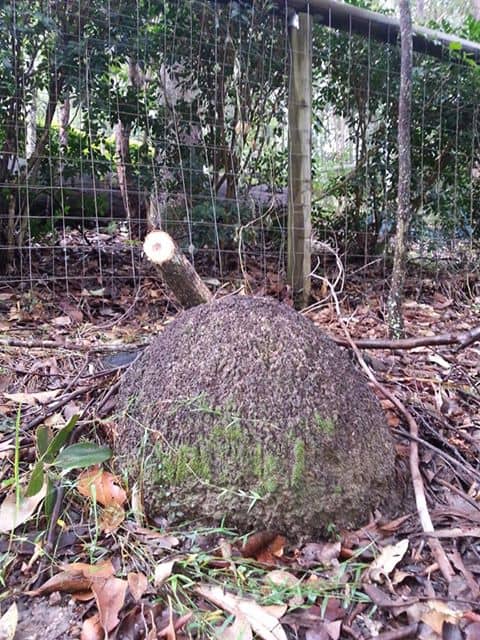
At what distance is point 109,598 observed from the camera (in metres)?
0.98

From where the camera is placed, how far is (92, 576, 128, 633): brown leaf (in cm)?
94

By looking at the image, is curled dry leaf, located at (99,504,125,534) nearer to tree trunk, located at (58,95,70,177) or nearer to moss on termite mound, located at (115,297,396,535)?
moss on termite mound, located at (115,297,396,535)

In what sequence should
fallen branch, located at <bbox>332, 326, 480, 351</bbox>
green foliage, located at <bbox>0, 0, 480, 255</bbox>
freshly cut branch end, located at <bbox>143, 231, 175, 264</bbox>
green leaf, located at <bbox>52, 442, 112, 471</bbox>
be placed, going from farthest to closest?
green foliage, located at <bbox>0, 0, 480, 255</bbox> → freshly cut branch end, located at <bbox>143, 231, 175, 264</bbox> → fallen branch, located at <bbox>332, 326, 480, 351</bbox> → green leaf, located at <bbox>52, 442, 112, 471</bbox>

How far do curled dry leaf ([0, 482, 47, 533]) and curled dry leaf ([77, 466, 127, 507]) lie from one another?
0.31 feet

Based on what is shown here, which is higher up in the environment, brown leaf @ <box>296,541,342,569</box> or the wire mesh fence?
the wire mesh fence

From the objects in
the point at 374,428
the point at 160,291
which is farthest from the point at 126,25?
the point at 374,428

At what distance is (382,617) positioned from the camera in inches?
39.4

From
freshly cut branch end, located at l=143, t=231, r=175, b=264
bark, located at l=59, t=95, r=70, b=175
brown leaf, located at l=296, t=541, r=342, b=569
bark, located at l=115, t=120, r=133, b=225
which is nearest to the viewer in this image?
brown leaf, located at l=296, t=541, r=342, b=569

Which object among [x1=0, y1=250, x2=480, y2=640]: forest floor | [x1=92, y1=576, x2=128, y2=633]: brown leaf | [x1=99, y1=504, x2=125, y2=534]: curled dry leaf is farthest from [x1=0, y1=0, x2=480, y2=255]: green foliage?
[x1=92, y1=576, x2=128, y2=633]: brown leaf

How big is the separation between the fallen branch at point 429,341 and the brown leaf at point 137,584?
97 centimetres

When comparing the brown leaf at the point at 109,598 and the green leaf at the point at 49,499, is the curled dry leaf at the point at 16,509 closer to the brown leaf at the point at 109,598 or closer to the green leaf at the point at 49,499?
the green leaf at the point at 49,499

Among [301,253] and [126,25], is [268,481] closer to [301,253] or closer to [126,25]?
[301,253]

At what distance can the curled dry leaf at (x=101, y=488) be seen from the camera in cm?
126

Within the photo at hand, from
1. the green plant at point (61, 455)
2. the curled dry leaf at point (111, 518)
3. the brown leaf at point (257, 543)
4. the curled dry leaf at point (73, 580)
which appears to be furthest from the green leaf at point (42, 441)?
the brown leaf at point (257, 543)
